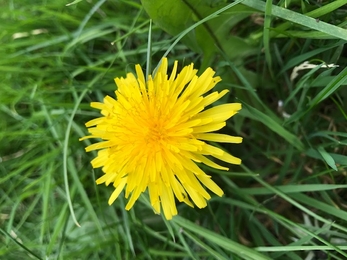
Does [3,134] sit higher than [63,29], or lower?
lower

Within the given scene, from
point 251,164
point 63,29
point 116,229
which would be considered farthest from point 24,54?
point 251,164

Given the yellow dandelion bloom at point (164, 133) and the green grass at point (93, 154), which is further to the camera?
the green grass at point (93, 154)

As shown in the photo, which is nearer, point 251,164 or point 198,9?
point 198,9

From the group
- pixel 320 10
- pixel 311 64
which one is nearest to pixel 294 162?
pixel 311 64

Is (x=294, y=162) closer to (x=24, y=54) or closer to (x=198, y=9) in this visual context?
(x=198, y=9)

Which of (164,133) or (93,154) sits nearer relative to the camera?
(164,133)

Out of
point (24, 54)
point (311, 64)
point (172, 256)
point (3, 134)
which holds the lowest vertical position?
point (172, 256)

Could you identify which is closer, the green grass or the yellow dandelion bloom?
A: the yellow dandelion bloom
